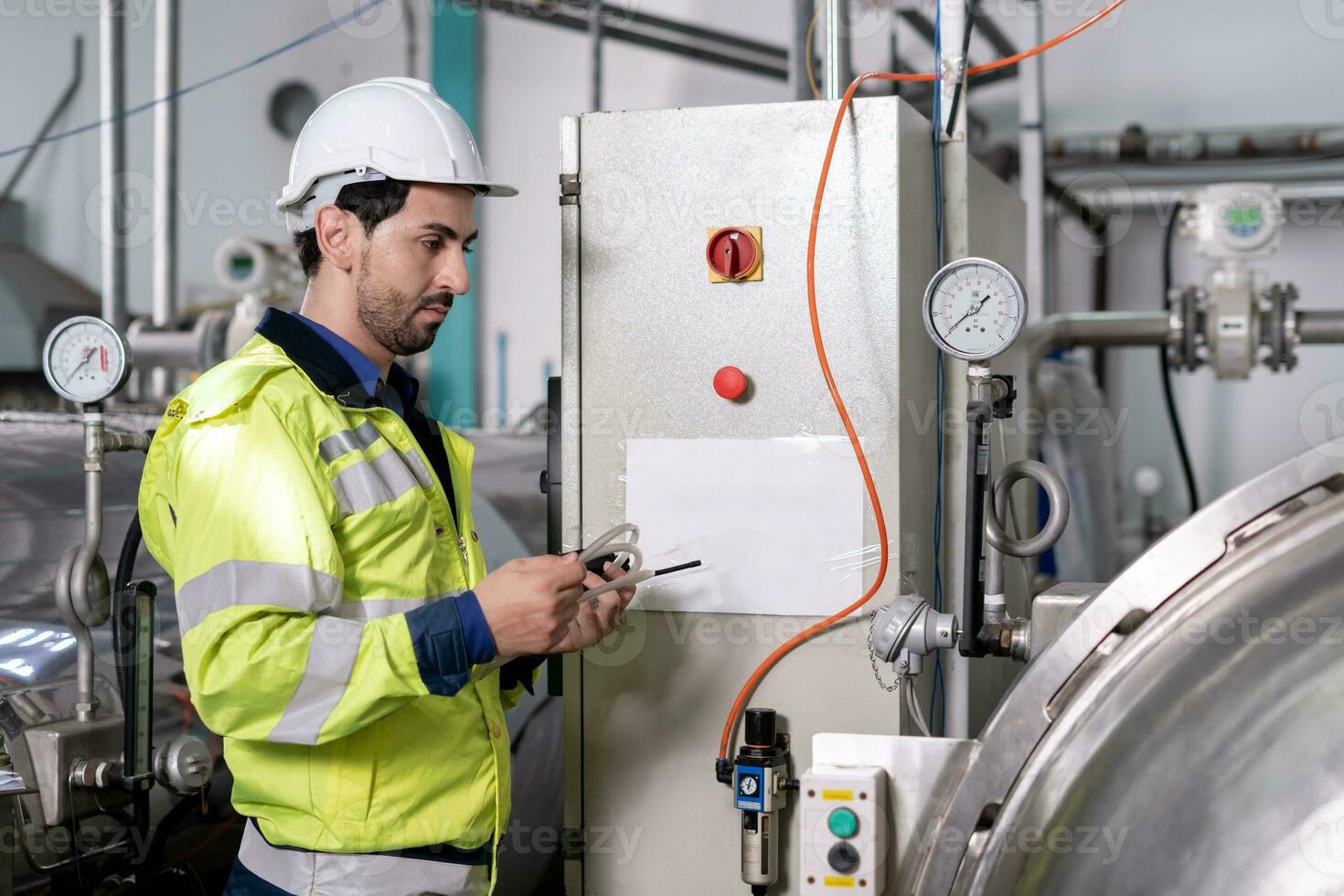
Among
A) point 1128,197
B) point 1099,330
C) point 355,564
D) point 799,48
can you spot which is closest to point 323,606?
point 355,564

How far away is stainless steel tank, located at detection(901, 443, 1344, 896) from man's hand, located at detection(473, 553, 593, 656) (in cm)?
44

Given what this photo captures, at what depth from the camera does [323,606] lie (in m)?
1.17

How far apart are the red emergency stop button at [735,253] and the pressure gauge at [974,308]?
0.25 metres

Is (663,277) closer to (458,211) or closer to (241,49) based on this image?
(458,211)

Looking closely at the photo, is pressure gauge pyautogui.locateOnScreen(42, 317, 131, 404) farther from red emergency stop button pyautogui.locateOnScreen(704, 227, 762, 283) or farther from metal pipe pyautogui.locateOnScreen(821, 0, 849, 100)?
metal pipe pyautogui.locateOnScreen(821, 0, 849, 100)

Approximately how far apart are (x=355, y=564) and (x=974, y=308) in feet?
2.33

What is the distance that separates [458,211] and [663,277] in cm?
30

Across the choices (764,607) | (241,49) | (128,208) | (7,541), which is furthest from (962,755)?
(241,49)

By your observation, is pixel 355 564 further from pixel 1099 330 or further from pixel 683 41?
pixel 683 41

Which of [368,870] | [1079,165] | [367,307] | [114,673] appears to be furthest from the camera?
[1079,165]

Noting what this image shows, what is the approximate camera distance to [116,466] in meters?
2.11

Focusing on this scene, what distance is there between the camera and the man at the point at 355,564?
44.9 inches

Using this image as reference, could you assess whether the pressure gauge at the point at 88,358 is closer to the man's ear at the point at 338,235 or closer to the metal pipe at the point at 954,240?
the man's ear at the point at 338,235

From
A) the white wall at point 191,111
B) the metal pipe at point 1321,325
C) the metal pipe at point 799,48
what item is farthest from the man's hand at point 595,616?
the white wall at point 191,111
